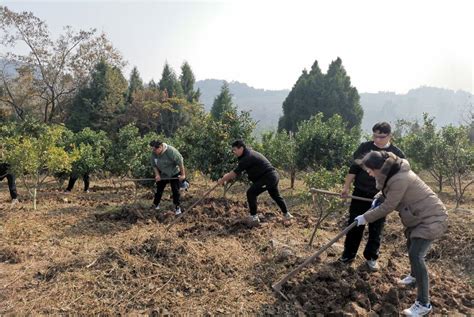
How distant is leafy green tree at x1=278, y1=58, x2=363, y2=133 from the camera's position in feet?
103

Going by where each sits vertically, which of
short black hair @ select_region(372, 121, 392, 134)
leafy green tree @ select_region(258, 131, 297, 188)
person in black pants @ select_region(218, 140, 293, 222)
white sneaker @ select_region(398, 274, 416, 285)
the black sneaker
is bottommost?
white sneaker @ select_region(398, 274, 416, 285)

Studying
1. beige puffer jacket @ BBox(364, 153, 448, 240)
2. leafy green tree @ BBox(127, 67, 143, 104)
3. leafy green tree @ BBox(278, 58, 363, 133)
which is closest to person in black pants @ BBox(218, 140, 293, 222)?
beige puffer jacket @ BBox(364, 153, 448, 240)

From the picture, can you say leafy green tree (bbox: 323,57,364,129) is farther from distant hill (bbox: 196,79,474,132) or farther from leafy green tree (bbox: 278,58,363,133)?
distant hill (bbox: 196,79,474,132)

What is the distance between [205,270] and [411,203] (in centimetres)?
254

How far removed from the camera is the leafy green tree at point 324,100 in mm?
31438

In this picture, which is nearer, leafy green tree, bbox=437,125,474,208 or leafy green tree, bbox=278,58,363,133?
leafy green tree, bbox=437,125,474,208

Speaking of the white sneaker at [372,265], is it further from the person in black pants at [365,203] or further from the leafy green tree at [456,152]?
the leafy green tree at [456,152]

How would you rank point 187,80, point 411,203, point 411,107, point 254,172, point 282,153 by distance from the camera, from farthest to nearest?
point 411,107 < point 187,80 < point 282,153 < point 254,172 < point 411,203

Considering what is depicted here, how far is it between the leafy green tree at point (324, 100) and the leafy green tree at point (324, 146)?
18816mm

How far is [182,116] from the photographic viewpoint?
27.2 m

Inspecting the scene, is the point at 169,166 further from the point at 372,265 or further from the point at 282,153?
the point at 282,153

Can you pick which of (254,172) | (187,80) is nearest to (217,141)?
(254,172)

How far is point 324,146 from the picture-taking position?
39.3ft

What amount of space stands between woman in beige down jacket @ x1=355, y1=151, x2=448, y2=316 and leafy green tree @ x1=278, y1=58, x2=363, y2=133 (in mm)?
27642
